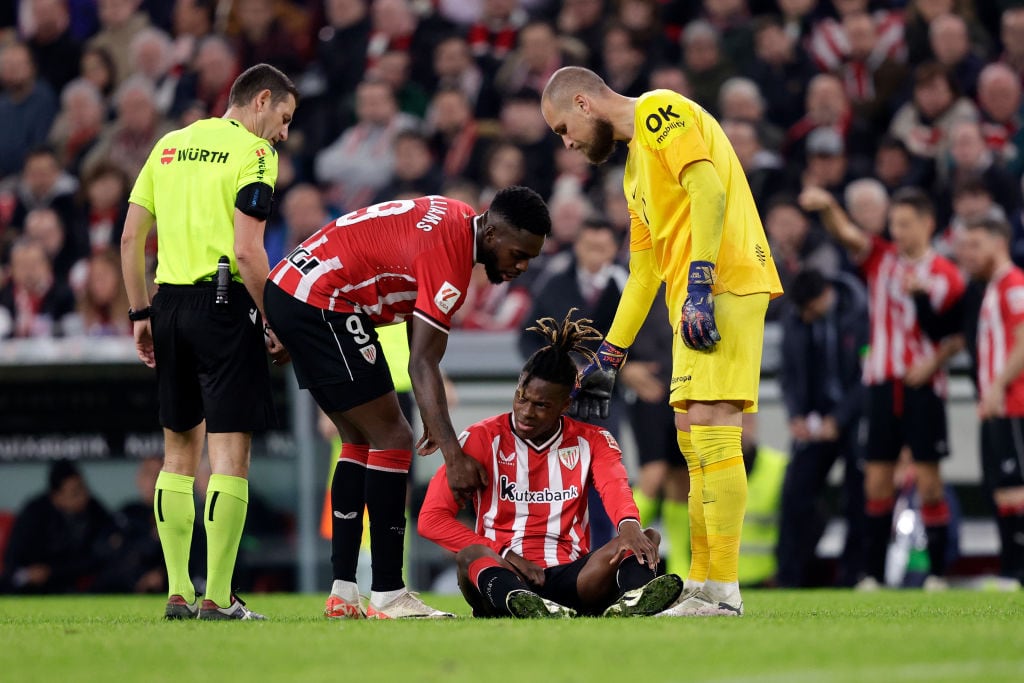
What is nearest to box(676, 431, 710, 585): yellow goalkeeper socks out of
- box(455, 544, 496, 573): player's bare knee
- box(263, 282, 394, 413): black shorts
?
box(455, 544, 496, 573): player's bare knee

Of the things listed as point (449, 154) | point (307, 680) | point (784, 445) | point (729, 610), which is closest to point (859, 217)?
point (784, 445)

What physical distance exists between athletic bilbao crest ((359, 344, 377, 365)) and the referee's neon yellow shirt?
68 centimetres

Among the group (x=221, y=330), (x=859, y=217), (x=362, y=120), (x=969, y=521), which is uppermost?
(x=362, y=120)

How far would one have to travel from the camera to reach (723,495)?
19.2 ft

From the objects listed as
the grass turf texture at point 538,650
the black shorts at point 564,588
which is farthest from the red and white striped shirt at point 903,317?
the black shorts at point 564,588

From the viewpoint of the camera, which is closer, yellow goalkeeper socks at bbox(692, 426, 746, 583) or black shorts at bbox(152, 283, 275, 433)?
yellow goalkeeper socks at bbox(692, 426, 746, 583)

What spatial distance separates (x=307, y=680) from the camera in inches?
154

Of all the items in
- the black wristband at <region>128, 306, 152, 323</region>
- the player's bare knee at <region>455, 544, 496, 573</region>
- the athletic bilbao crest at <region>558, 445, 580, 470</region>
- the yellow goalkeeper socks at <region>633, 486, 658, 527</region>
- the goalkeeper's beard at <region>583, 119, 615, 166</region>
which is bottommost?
the yellow goalkeeper socks at <region>633, 486, 658, 527</region>

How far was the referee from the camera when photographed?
20.2ft

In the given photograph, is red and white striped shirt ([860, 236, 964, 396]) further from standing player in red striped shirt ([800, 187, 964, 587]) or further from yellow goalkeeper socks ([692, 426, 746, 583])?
yellow goalkeeper socks ([692, 426, 746, 583])

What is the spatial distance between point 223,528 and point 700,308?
2.10 m

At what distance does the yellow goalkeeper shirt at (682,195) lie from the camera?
19.1ft

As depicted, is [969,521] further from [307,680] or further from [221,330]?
[307,680]

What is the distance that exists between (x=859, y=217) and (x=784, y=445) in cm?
173
